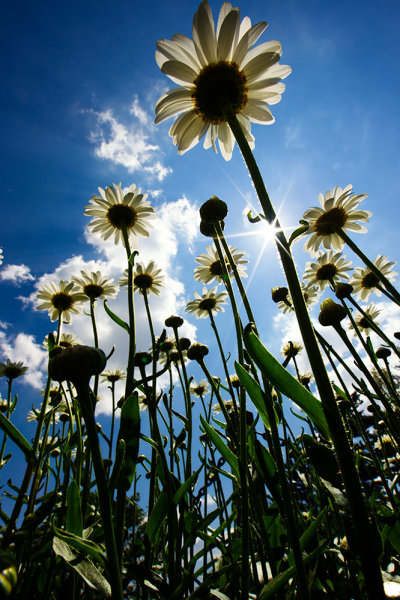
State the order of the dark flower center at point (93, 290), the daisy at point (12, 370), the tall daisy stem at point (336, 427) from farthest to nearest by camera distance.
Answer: the daisy at point (12, 370) → the dark flower center at point (93, 290) → the tall daisy stem at point (336, 427)

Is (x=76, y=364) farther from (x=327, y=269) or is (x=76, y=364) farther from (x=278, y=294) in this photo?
(x=327, y=269)

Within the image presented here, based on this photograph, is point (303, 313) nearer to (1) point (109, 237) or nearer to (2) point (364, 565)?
(2) point (364, 565)

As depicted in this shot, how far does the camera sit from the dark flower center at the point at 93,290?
3.38 metres

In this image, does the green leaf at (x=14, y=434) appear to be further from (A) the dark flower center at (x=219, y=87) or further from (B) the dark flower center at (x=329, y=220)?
(B) the dark flower center at (x=329, y=220)

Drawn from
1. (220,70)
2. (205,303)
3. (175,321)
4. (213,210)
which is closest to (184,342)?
(175,321)

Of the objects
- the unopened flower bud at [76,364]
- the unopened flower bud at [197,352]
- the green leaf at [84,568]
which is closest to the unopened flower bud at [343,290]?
the unopened flower bud at [197,352]

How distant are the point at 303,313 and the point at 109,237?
101 inches

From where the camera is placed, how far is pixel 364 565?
49cm

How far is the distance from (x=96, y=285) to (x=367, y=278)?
3410mm

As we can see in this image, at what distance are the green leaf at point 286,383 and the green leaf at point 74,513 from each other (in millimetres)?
652

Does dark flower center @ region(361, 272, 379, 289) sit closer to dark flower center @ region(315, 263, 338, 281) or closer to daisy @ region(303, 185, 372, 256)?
dark flower center @ region(315, 263, 338, 281)

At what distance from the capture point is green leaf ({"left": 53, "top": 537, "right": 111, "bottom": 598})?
2.14 feet

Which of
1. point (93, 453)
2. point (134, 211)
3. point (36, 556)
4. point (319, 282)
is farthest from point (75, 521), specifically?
point (319, 282)

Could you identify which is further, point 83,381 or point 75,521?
point 75,521
